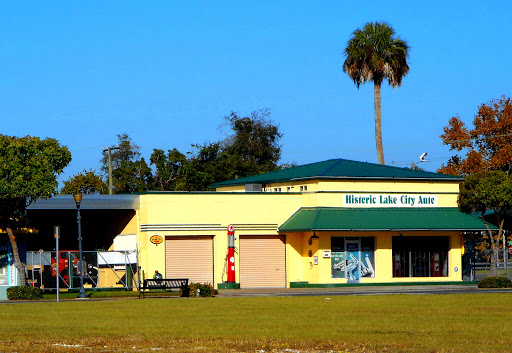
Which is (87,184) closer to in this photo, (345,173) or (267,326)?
(345,173)

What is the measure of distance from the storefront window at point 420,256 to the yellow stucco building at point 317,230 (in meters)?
0.05

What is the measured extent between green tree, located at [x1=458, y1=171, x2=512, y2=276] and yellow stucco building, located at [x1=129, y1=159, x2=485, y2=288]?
640 mm

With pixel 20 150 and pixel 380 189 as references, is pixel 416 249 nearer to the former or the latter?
pixel 380 189

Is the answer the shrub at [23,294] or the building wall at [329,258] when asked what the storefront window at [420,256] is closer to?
the building wall at [329,258]

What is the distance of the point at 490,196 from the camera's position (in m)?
45.2

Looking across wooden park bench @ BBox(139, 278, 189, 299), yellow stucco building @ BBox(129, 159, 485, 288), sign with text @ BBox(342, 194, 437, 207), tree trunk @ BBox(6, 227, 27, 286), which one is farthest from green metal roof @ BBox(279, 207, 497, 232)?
tree trunk @ BBox(6, 227, 27, 286)

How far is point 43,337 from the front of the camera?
1805 centimetres

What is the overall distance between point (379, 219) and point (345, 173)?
2955 millimetres

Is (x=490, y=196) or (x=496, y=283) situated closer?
(x=496, y=283)

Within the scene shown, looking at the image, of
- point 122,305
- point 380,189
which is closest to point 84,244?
point 380,189

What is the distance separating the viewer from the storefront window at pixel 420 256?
45781mm

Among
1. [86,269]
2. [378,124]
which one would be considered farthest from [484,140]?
[86,269]

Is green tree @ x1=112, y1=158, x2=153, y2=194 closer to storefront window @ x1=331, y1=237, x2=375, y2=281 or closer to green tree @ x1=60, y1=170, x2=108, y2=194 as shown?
green tree @ x1=60, y1=170, x2=108, y2=194

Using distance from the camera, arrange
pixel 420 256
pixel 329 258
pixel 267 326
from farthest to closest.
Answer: pixel 420 256, pixel 329 258, pixel 267 326
